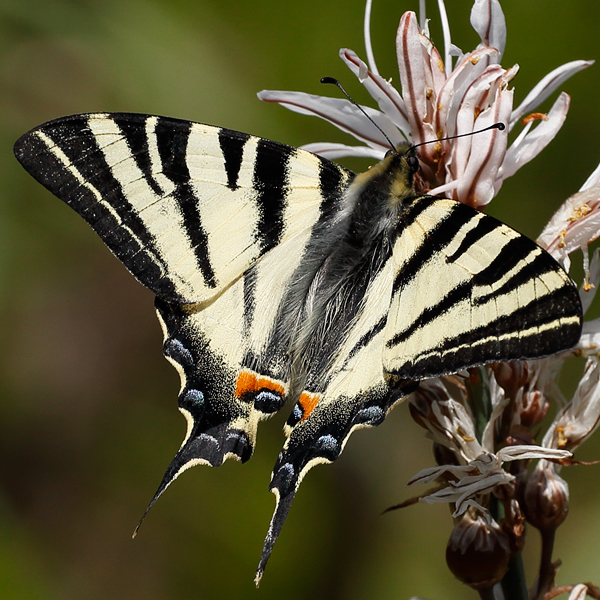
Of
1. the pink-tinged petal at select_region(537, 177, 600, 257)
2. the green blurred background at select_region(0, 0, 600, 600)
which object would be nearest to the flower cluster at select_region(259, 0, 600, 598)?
the pink-tinged petal at select_region(537, 177, 600, 257)

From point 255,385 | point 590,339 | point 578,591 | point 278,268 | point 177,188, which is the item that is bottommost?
point 578,591

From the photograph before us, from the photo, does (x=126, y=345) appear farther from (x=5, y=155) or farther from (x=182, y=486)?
(x=5, y=155)

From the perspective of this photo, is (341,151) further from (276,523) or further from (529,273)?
(276,523)

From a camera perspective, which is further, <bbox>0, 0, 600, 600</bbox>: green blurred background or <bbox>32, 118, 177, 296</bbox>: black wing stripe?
<bbox>0, 0, 600, 600</bbox>: green blurred background

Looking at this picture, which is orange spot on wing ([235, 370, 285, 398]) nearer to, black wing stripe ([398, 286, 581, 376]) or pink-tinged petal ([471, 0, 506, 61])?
black wing stripe ([398, 286, 581, 376])

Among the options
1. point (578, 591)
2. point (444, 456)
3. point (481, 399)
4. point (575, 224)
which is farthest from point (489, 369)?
point (578, 591)

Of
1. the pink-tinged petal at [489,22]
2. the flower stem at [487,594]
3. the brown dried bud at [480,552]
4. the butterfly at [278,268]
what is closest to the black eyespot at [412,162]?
the butterfly at [278,268]
